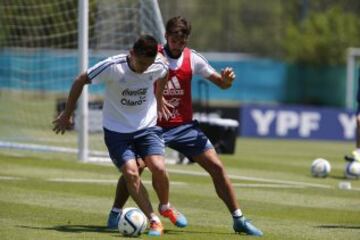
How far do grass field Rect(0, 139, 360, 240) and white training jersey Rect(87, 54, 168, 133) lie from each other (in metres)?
1.11

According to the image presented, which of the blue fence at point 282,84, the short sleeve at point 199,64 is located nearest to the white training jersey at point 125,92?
the short sleeve at point 199,64

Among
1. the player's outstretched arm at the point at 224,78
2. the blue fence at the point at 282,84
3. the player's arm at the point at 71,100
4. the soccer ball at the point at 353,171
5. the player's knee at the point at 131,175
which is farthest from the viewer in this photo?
the blue fence at the point at 282,84

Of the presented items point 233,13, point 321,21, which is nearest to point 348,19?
point 321,21

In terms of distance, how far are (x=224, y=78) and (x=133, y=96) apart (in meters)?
Result: 1.01

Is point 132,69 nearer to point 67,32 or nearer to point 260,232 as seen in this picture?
point 260,232

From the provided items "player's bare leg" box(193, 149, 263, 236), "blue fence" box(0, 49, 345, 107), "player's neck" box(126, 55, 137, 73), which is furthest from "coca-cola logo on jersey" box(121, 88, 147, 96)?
"blue fence" box(0, 49, 345, 107)

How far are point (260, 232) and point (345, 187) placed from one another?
547cm

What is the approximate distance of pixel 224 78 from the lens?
441 inches

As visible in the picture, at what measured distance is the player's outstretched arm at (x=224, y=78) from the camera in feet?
36.5

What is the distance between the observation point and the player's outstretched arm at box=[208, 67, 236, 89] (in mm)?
11133

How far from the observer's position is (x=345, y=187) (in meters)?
16.1

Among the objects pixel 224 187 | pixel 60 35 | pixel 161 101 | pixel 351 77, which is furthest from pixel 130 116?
pixel 351 77

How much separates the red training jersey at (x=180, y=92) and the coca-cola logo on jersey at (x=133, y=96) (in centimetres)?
57

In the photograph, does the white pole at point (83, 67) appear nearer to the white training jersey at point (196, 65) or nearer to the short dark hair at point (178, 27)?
the white training jersey at point (196, 65)
